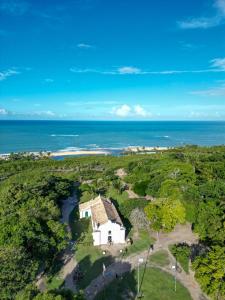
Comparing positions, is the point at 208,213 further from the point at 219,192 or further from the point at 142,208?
the point at 142,208

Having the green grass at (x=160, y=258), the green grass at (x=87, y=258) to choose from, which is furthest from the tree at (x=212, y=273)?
the green grass at (x=87, y=258)

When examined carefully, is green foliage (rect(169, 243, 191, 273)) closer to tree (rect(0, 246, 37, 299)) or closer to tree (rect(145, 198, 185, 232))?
tree (rect(145, 198, 185, 232))

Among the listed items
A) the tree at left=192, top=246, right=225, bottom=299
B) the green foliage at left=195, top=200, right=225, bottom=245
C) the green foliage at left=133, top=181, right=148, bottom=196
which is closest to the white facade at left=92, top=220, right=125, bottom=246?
the green foliage at left=195, top=200, right=225, bottom=245

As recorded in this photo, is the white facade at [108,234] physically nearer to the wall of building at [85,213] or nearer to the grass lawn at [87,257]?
the grass lawn at [87,257]

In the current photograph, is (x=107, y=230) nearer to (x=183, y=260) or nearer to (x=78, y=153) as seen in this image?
(x=183, y=260)

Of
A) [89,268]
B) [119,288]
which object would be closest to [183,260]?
[119,288]
